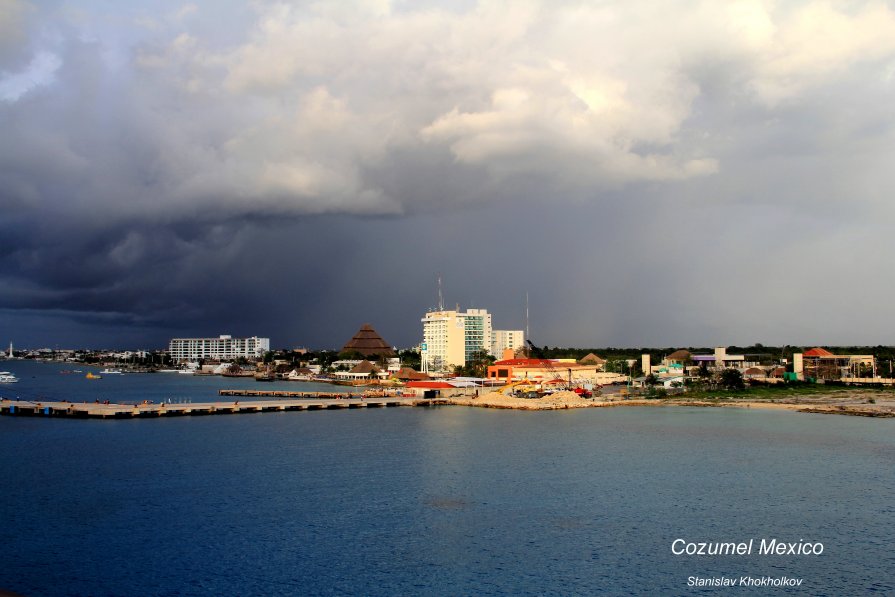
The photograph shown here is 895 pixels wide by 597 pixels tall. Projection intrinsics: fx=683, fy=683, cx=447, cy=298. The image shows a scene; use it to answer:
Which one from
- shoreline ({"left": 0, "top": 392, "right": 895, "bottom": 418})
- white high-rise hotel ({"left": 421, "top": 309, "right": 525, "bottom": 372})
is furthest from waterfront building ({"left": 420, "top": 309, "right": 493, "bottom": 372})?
shoreline ({"left": 0, "top": 392, "right": 895, "bottom": 418})

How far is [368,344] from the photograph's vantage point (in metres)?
192

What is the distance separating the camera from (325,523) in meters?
27.0

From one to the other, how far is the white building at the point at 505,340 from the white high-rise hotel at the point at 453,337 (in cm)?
894

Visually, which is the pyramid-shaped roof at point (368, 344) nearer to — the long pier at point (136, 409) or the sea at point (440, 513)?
the long pier at point (136, 409)

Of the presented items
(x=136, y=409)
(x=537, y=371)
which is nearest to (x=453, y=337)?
(x=537, y=371)

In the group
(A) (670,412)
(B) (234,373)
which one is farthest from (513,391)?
(B) (234,373)

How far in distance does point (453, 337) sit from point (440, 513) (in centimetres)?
10950

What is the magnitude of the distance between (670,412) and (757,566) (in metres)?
51.2

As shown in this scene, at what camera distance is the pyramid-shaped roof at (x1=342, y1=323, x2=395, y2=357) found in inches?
7426

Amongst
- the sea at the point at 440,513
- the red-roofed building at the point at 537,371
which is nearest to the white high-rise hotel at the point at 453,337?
the red-roofed building at the point at 537,371

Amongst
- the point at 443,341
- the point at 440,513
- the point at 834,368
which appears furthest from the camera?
the point at 443,341

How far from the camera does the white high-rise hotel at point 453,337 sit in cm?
13800

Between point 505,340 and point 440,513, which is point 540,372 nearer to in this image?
Result: point 505,340

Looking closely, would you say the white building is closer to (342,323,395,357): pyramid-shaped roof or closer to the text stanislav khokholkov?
(342,323,395,357): pyramid-shaped roof
